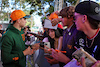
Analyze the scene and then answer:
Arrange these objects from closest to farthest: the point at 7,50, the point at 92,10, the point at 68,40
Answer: the point at 92,10 → the point at 68,40 → the point at 7,50

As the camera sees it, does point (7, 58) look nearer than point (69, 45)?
No

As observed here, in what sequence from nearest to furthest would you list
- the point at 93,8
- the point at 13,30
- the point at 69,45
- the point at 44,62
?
the point at 93,8
the point at 69,45
the point at 13,30
the point at 44,62

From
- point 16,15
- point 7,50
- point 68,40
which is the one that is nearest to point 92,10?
point 68,40

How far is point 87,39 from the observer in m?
1.38

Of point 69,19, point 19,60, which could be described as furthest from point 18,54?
point 69,19

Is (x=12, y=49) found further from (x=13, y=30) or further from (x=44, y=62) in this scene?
(x=44, y=62)

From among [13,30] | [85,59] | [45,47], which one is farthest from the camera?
[13,30]

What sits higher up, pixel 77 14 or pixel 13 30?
pixel 77 14

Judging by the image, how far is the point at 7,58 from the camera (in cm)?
208

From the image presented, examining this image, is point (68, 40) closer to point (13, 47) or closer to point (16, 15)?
point (13, 47)

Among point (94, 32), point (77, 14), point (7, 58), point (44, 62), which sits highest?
point (77, 14)

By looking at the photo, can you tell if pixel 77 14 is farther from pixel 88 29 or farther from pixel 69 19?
pixel 69 19

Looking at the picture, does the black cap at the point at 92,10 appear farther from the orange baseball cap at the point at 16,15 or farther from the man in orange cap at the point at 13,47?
the orange baseball cap at the point at 16,15

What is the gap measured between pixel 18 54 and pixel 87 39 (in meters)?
1.61
